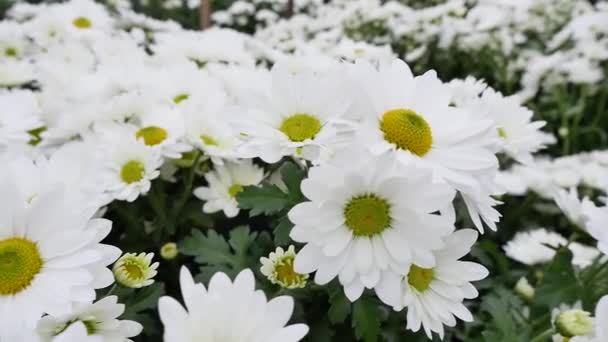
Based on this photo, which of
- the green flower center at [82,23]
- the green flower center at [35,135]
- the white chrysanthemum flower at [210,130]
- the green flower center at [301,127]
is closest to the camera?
the green flower center at [301,127]

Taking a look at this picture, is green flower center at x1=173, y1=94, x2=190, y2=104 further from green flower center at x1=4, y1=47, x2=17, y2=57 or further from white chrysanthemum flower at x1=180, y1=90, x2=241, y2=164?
green flower center at x1=4, y1=47, x2=17, y2=57

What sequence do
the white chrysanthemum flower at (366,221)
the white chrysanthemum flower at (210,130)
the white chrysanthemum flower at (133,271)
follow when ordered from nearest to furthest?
the white chrysanthemum flower at (366,221), the white chrysanthemum flower at (133,271), the white chrysanthemum flower at (210,130)

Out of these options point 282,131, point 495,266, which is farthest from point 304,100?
point 495,266

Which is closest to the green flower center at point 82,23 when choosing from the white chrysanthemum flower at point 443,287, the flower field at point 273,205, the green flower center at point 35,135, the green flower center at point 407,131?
the flower field at point 273,205

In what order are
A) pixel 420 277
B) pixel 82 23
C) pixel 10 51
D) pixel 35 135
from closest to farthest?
pixel 420 277, pixel 35 135, pixel 10 51, pixel 82 23

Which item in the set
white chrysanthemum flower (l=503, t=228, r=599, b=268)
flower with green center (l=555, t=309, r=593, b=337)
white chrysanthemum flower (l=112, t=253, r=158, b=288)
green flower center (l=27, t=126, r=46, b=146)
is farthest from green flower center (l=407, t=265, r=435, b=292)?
green flower center (l=27, t=126, r=46, b=146)

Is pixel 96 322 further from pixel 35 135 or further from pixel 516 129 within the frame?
pixel 516 129

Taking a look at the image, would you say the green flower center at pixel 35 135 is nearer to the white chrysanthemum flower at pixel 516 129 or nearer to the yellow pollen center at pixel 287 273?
the yellow pollen center at pixel 287 273

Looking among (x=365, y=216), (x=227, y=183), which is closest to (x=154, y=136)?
(x=227, y=183)
